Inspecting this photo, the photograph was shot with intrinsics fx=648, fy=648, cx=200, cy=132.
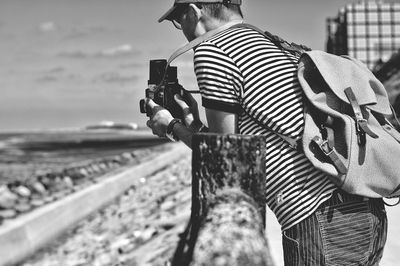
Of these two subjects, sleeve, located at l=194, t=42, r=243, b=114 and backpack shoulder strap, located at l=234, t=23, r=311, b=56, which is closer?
sleeve, located at l=194, t=42, r=243, b=114

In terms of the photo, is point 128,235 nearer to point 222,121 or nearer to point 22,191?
point 222,121

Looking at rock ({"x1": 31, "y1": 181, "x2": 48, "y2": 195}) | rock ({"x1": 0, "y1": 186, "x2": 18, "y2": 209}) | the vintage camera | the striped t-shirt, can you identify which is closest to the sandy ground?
rock ({"x1": 0, "y1": 186, "x2": 18, "y2": 209})

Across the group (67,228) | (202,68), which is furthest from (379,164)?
(67,228)

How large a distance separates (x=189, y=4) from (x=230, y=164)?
2.08 feet

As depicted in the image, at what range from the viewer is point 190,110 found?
2559mm

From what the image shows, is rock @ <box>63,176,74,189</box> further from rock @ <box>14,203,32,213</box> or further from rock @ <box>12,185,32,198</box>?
rock @ <box>14,203,32,213</box>

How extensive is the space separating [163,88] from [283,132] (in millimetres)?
634

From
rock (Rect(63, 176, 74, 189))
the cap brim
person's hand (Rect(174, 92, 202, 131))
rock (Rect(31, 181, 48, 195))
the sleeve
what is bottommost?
rock (Rect(63, 176, 74, 189))

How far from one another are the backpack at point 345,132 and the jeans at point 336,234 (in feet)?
0.27

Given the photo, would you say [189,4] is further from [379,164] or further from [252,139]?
[379,164]

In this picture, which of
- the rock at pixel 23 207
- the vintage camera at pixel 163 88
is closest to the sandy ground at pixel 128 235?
the rock at pixel 23 207

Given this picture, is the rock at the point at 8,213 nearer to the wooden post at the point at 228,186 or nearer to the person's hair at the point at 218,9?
the person's hair at the point at 218,9

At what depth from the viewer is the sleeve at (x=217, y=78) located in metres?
2.14

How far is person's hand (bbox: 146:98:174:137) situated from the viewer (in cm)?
250
